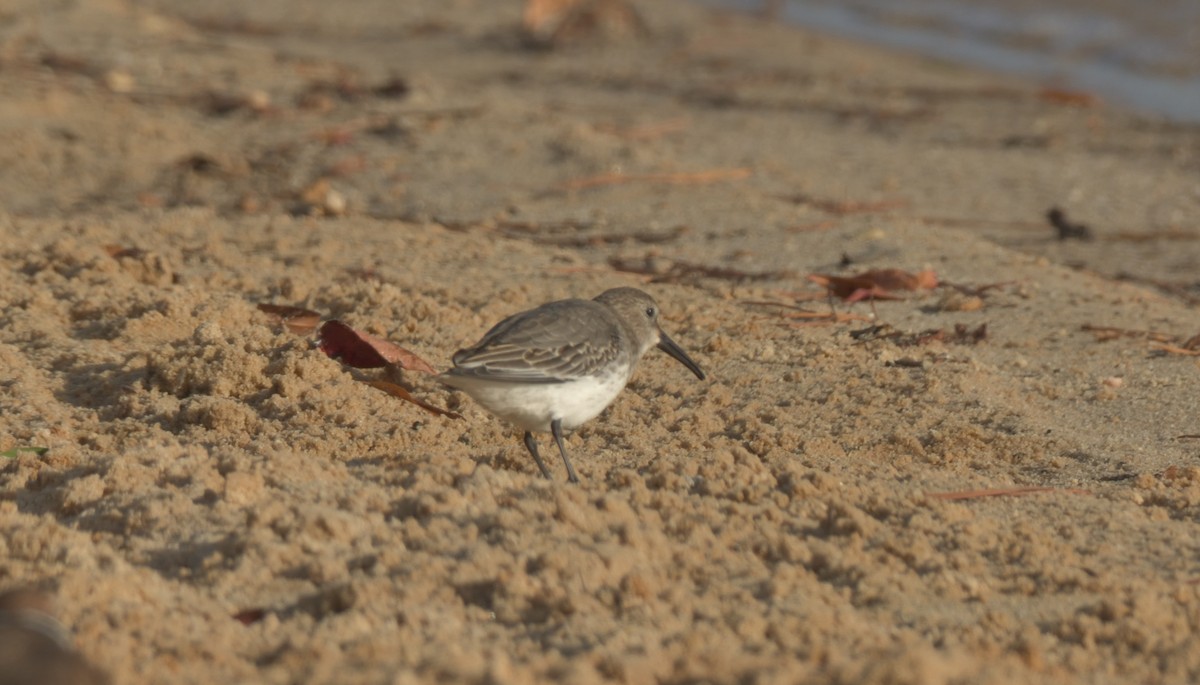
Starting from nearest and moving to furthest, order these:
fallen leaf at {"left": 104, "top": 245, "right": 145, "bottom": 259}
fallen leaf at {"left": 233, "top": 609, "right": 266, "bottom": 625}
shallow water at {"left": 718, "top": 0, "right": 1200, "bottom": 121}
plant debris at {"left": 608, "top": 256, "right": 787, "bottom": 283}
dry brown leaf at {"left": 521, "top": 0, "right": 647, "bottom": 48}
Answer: fallen leaf at {"left": 233, "top": 609, "right": 266, "bottom": 625}, fallen leaf at {"left": 104, "top": 245, "right": 145, "bottom": 259}, plant debris at {"left": 608, "top": 256, "right": 787, "bottom": 283}, shallow water at {"left": 718, "top": 0, "right": 1200, "bottom": 121}, dry brown leaf at {"left": 521, "top": 0, "right": 647, "bottom": 48}

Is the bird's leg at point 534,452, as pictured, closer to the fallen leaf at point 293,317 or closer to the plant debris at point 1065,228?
the fallen leaf at point 293,317

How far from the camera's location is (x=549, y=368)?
4.59 meters

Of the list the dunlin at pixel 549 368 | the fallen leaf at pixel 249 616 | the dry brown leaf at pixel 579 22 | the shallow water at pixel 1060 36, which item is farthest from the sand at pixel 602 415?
the dry brown leaf at pixel 579 22

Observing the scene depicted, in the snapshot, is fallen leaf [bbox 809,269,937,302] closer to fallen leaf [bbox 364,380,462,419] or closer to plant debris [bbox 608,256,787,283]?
plant debris [bbox 608,256,787,283]

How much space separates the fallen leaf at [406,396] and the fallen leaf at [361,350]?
0.14 meters

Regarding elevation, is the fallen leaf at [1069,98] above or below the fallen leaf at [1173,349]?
below

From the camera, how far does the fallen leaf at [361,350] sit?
5.36 metres

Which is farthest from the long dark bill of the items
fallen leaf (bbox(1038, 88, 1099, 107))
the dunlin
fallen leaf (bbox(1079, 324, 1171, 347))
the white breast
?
fallen leaf (bbox(1038, 88, 1099, 107))

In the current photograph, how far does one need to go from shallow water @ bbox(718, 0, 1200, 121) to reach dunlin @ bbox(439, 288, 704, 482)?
9639 millimetres

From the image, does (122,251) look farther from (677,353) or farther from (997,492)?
(997,492)

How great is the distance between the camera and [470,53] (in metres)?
15.5

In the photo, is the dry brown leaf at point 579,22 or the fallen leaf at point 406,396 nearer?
the fallen leaf at point 406,396

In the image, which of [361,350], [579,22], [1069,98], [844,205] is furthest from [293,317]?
[579,22]

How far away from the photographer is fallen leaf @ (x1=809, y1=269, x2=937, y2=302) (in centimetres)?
667
